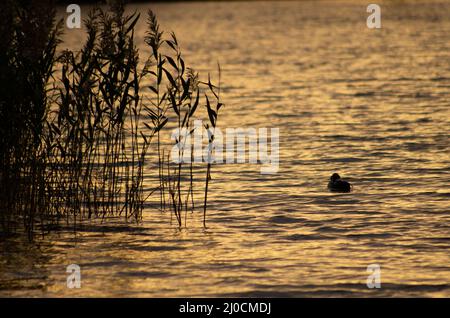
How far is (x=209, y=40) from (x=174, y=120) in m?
41.3

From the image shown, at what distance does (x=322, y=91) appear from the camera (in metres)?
34.9

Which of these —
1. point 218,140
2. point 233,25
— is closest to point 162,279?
point 218,140

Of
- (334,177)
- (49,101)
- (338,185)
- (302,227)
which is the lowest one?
(302,227)

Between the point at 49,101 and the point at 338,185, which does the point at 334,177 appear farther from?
the point at 49,101

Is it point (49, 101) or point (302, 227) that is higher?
point (49, 101)

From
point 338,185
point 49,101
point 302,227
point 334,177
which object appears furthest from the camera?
point 334,177

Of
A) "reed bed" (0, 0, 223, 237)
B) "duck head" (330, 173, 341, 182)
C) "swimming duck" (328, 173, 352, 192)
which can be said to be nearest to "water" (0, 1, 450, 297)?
"swimming duck" (328, 173, 352, 192)

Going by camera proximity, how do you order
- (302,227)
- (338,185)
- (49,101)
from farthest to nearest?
(338,185) → (302,227) → (49,101)

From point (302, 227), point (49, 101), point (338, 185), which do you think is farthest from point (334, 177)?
point (49, 101)

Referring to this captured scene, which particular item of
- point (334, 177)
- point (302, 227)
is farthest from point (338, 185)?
point (302, 227)

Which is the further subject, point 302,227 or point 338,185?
point 338,185

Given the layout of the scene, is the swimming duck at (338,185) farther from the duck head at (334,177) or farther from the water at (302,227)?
the water at (302,227)

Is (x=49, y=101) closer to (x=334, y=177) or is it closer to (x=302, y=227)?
(x=302, y=227)

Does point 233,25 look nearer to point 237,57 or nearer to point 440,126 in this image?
point 237,57
